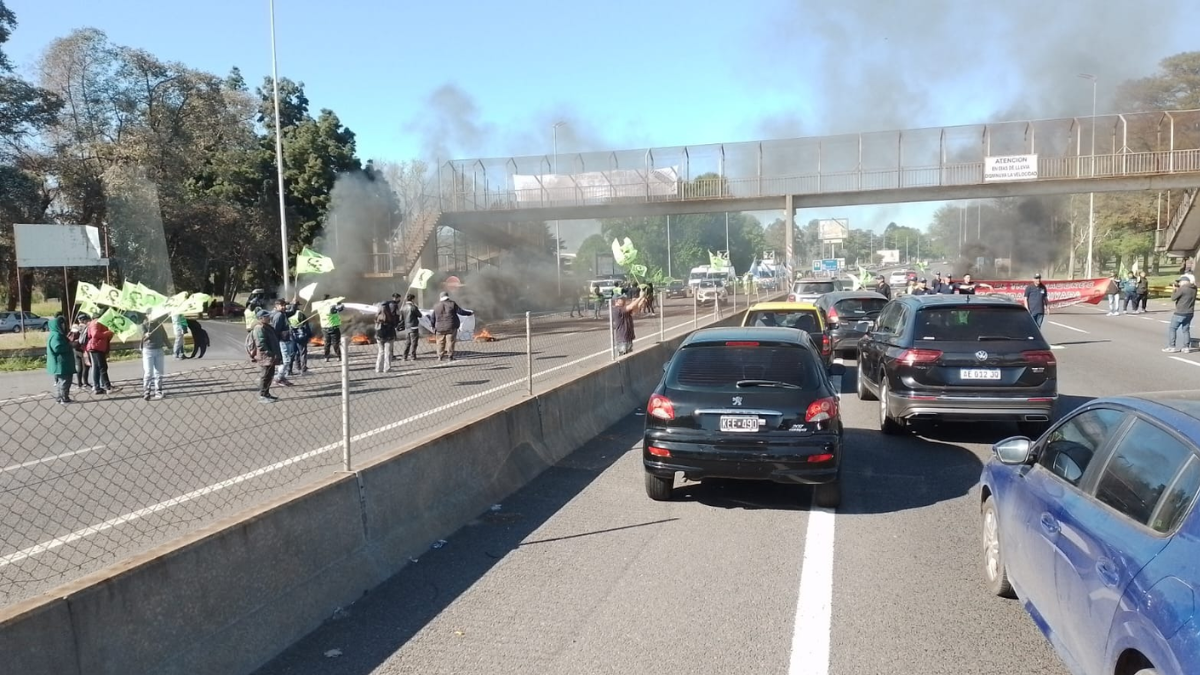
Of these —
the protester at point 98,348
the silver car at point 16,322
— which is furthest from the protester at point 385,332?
the silver car at point 16,322

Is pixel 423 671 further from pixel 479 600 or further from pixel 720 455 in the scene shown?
pixel 720 455

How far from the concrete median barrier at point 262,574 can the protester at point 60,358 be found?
9941mm

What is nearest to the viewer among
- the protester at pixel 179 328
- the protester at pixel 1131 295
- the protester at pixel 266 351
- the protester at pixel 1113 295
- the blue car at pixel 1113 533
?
the blue car at pixel 1113 533

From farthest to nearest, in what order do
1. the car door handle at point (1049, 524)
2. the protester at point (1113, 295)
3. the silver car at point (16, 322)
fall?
the silver car at point (16, 322) → the protester at point (1113, 295) → the car door handle at point (1049, 524)

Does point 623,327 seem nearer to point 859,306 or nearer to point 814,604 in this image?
point 859,306

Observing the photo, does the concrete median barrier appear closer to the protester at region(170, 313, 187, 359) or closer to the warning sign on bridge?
the protester at region(170, 313, 187, 359)

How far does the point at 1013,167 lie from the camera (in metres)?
38.2

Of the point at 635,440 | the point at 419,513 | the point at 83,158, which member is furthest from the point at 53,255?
the point at 419,513

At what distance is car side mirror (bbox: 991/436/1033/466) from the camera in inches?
178

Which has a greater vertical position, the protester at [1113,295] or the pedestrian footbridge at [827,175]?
the pedestrian footbridge at [827,175]

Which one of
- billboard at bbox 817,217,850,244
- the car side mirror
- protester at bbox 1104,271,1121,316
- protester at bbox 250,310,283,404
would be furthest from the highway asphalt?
billboard at bbox 817,217,850,244

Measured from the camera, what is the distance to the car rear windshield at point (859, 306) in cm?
1770

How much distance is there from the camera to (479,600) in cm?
501

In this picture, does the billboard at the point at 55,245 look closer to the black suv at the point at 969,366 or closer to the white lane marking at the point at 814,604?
the black suv at the point at 969,366
